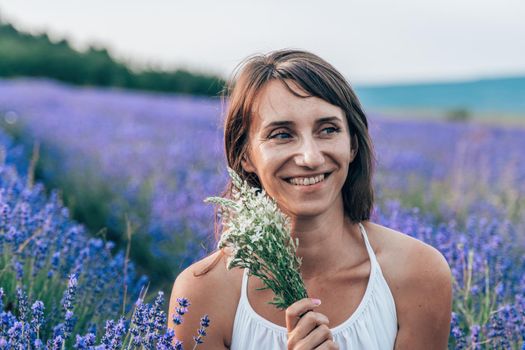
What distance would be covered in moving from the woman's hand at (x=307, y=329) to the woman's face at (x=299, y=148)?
30cm

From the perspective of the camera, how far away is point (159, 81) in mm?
29984

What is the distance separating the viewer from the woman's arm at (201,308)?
2020mm

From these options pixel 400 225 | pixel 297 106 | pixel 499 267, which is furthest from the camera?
pixel 400 225

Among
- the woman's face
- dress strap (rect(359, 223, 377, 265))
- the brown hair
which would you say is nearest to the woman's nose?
the woman's face

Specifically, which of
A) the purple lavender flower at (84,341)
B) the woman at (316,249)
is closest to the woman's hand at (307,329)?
the woman at (316,249)

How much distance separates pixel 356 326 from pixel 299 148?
0.54 metres

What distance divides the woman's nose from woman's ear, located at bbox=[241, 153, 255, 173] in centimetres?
26

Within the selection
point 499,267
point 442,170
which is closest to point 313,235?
point 499,267

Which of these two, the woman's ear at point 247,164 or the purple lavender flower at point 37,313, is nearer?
the purple lavender flower at point 37,313

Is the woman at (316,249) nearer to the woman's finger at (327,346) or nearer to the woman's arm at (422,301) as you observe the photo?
the woman's arm at (422,301)

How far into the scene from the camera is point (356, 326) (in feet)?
6.66

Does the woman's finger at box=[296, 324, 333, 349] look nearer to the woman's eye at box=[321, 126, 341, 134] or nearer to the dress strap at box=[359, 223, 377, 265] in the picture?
the dress strap at box=[359, 223, 377, 265]

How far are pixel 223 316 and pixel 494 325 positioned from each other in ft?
2.64

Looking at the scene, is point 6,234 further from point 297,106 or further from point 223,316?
point 297,106
